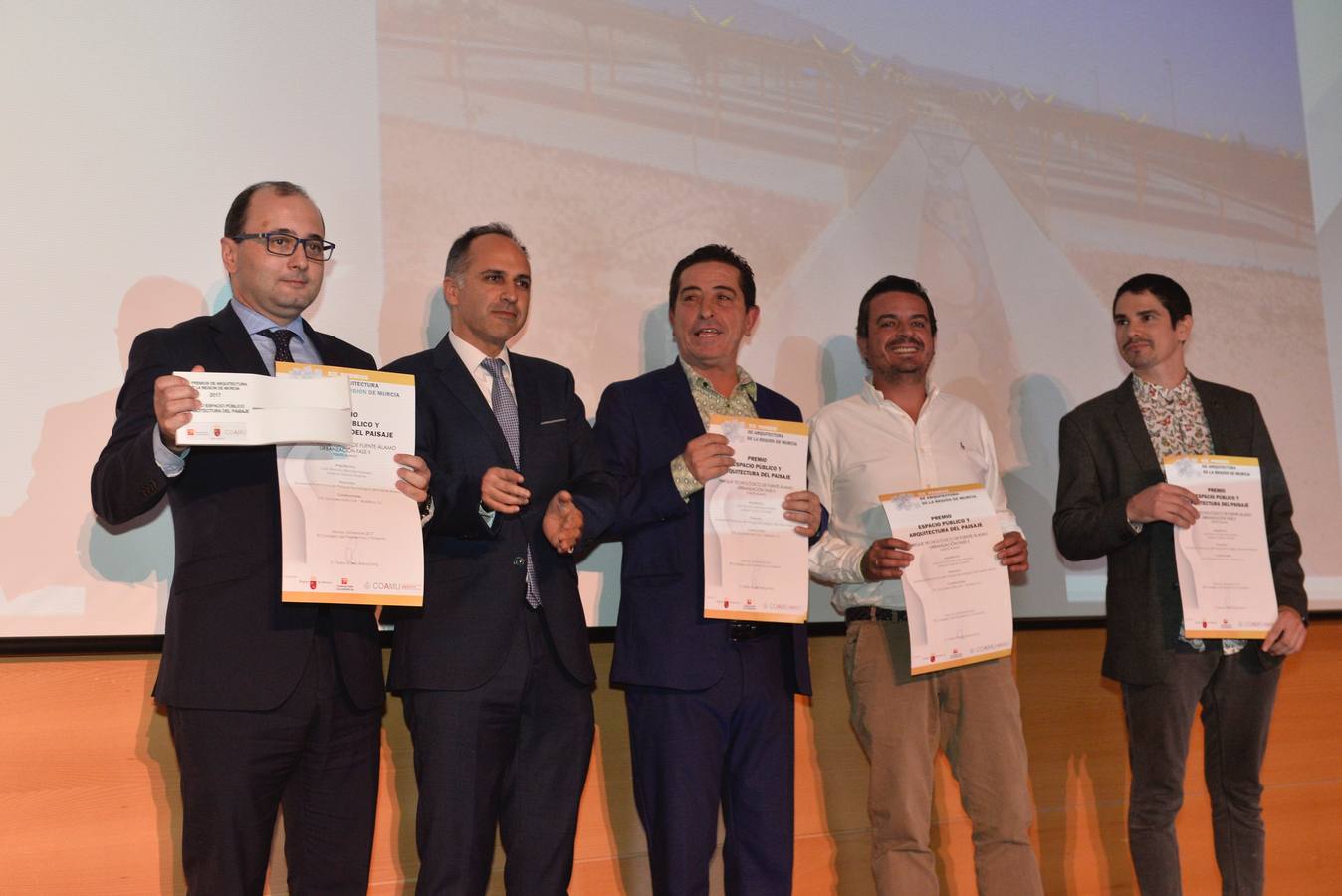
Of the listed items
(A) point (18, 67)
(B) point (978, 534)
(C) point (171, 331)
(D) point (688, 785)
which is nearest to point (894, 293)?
(B) point (978, 534)

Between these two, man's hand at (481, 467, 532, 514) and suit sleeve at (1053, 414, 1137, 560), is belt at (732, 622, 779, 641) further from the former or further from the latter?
suit sleeve at (1053, 414, 1137, 560)

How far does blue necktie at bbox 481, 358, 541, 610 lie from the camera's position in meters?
2.59

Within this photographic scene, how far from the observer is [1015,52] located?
4262 millimetres

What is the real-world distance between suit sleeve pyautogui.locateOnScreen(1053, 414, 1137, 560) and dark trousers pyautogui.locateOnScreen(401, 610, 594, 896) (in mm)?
1540

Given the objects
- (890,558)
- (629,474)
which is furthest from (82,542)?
(890,558)

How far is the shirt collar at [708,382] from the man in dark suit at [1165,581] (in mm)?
1010

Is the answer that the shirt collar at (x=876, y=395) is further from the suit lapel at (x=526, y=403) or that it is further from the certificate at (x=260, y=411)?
the certificate at (x=260, y=411)

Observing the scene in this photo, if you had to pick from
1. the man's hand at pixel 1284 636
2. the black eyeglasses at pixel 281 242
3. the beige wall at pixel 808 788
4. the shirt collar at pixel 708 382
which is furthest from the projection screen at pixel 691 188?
the man's hand at pixel 1284 636

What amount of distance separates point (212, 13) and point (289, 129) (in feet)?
1.11

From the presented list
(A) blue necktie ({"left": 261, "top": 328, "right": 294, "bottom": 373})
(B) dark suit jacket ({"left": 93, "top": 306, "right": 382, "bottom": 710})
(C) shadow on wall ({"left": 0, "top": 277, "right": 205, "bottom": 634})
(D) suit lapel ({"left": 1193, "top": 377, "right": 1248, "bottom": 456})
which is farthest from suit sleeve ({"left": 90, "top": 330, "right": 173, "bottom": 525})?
(D) suit lapel ({"left": 1193, "top": 377, "right": 1248, "bottom": 456})

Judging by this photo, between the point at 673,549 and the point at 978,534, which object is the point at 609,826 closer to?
the point at 673,549

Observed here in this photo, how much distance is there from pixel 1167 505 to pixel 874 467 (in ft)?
2.64

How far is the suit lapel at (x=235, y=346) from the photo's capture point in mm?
2301

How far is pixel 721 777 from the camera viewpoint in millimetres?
2832
